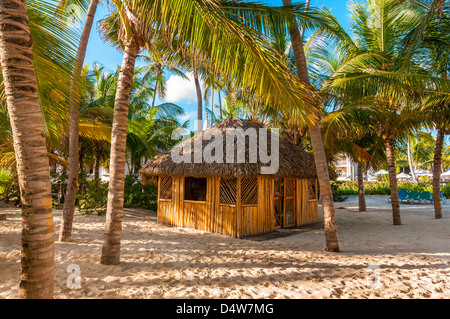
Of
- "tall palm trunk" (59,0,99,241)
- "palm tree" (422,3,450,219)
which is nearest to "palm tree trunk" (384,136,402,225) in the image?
"palm tree" (422,3,450,219)

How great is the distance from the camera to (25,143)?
204 centimetres

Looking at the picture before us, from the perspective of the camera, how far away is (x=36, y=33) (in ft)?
10.4

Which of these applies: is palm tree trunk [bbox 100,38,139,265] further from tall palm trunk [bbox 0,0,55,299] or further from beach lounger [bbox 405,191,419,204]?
beach lounger [bbox 405,191,419,204]

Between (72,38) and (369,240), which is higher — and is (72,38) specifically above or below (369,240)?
above

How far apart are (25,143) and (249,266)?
4.10 m

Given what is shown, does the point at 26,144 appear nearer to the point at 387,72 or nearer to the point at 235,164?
the point at 235,164

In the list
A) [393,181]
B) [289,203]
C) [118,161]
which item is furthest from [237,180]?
[393,181]

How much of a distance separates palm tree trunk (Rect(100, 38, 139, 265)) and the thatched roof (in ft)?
11.5

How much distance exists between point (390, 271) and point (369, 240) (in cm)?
268

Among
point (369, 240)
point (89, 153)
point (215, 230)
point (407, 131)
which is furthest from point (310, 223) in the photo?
point (89, 153)

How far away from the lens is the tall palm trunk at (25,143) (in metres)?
2.03
